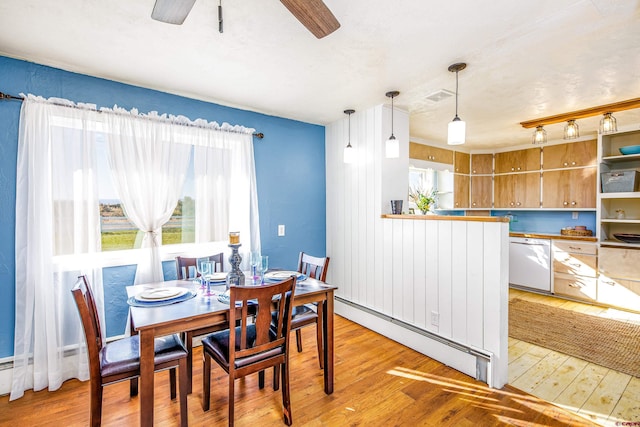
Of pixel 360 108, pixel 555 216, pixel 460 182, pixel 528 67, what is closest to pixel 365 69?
pixel 360 108

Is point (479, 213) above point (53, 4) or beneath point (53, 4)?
beneath

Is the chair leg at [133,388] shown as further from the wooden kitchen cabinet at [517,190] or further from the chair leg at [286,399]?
the wooden kitchen cabinet at [517,190]

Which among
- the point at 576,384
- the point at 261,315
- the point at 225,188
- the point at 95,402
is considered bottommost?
the point at 576,384

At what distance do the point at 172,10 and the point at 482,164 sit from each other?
5549 mm

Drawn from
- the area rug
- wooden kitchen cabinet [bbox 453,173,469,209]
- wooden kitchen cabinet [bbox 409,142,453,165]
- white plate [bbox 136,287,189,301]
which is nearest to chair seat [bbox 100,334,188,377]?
white plate [bbox 136,287,189,301]

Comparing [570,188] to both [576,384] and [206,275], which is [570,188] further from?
[206,275]

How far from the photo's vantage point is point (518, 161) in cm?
516

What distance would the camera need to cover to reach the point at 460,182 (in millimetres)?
5324

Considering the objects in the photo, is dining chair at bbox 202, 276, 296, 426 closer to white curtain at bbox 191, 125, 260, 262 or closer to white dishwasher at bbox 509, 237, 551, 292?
white curtain at bbox 191, 125, 260, 262

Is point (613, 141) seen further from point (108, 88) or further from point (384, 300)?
point (108, 88)

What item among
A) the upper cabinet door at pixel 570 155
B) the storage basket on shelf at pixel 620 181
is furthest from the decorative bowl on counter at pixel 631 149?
the upper cabinet door at pixel 570 155

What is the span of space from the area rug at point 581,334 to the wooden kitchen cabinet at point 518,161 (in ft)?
7.67

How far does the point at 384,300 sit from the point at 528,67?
2467mm

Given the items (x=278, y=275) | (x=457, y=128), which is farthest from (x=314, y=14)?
(x=278, y=275)
